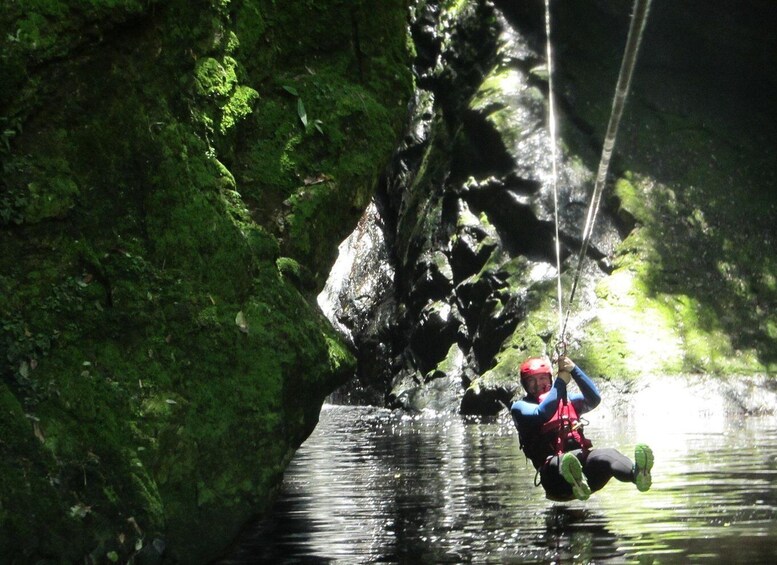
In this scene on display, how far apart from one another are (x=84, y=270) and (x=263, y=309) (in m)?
1.10

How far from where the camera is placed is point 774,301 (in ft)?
51.6

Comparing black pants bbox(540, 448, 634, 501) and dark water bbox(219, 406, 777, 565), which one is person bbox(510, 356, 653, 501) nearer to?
black pants bbox(540, 448, 634, 501)

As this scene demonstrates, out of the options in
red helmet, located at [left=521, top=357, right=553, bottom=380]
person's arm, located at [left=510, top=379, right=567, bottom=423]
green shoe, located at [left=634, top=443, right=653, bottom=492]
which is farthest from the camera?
red helmet, located at [left=521, top=357, right=553, bottom=380]

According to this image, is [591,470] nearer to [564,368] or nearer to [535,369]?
[564,368]

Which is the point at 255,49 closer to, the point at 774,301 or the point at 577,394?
the point at 577,394

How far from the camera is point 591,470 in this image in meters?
7.02

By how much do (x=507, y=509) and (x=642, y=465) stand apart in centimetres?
112

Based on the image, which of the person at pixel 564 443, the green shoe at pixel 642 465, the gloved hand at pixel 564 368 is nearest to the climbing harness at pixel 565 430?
the person at pixel 564 443

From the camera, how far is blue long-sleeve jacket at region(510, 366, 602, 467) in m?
7.05

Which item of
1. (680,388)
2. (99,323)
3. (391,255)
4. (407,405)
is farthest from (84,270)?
(391,255)

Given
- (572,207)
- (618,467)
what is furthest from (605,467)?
Result: (572,207)

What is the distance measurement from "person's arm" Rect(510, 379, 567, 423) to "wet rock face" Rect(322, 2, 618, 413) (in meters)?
7.89

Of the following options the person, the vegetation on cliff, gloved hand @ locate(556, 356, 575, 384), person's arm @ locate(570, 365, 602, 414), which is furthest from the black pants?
the vegetation on cliff

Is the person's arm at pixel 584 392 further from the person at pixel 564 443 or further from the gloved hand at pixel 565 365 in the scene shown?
the gloved hand at pixel 565 365
